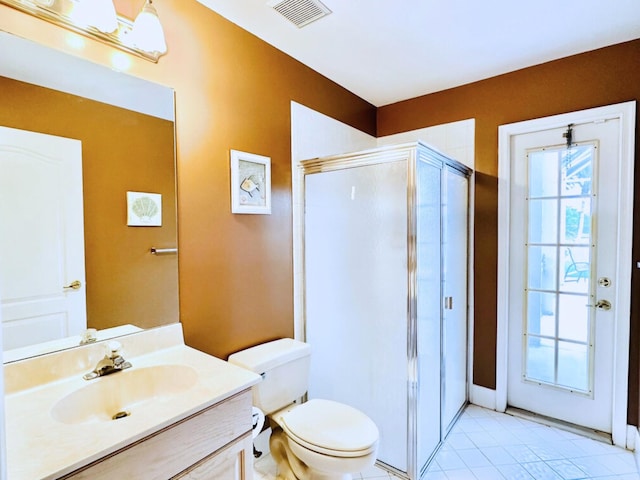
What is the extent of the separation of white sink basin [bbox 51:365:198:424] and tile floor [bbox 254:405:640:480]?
849 millimetres

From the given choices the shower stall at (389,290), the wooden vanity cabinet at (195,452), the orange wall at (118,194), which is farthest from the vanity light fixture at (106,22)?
the wooden vanity cabinet at (195,452)

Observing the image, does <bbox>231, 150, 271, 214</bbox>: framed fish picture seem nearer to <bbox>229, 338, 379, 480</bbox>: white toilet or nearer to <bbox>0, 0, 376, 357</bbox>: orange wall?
<bbox>0, 0, 376, 357</bbox>: orange wall

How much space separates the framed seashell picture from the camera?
1.40m

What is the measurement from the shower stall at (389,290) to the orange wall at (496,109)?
33 cm

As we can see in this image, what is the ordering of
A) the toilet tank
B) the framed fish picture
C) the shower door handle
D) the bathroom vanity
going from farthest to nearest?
the shower door handle < the framed fish picture < the toilet tank < the bathroom vanity

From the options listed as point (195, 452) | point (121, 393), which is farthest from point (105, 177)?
point (195, 452)

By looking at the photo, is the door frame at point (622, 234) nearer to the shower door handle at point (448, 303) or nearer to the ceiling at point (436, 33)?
the ceiling at point (436, 33)

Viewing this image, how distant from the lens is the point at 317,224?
83.3 inches

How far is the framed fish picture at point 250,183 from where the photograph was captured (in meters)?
1.72

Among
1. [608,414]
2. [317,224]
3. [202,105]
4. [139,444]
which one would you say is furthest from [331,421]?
[608,414]

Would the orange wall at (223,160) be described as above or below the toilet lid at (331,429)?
above

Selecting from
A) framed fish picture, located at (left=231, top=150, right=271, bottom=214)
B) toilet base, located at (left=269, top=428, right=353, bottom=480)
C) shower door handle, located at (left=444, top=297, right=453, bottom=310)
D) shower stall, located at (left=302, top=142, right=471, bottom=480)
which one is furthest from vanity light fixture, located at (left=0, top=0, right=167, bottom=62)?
shower door handle, located at (left=444, top=297, right=453, bottom=310)

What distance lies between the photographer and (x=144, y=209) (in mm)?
1424

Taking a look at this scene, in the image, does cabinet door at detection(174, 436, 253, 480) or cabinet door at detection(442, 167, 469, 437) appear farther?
cabinet door at detection(442, 167, 469, 437)
